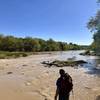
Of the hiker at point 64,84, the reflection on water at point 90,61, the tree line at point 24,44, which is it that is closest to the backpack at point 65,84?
the hiker at point 64,84

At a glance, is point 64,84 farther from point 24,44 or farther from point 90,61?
point 24,44

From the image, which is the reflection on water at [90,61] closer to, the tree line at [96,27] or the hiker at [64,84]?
the tree line at [96,27]

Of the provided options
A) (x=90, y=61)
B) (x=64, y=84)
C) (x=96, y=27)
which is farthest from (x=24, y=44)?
(x=64, y=84)

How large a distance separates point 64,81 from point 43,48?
135 meters

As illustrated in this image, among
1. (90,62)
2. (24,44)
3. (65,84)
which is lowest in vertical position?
(90,62)

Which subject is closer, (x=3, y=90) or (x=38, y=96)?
(x=38, y=96)

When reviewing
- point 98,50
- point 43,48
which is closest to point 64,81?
point 98,50

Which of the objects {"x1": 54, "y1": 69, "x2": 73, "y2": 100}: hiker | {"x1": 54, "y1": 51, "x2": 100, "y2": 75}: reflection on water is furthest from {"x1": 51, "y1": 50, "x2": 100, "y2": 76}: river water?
{"x1": 54, "y1": 69, "x2": 73, "y2": 100}: hiker

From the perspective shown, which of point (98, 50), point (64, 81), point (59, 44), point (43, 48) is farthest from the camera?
point (59, 44)

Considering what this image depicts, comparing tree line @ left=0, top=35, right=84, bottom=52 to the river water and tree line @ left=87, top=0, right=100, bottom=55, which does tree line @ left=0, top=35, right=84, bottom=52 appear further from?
tree line @ left=87, top=0, right=100, bottom=55

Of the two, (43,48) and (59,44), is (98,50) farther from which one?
(59,44)

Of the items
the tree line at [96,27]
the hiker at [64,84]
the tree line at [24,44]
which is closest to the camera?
the hiker at [64,84]

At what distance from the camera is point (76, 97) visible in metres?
15.1

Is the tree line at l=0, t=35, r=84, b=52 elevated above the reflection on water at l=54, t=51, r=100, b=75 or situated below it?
above
